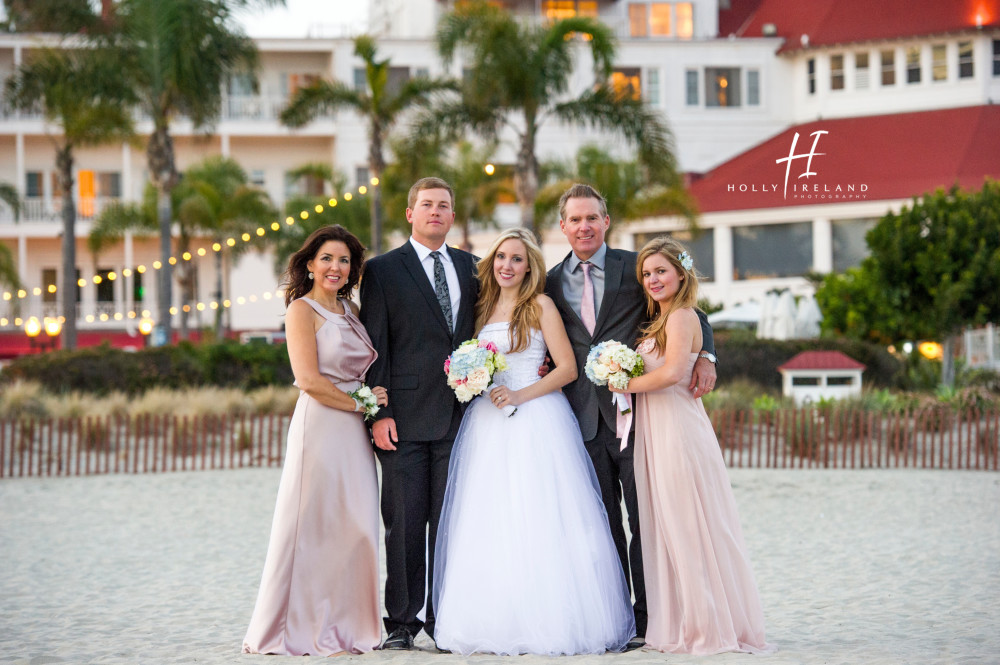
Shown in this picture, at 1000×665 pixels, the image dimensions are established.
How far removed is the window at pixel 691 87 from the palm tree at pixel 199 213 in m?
17.7

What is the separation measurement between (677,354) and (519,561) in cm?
137

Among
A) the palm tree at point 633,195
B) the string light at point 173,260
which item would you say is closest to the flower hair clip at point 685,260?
the palm tree at point 633,195

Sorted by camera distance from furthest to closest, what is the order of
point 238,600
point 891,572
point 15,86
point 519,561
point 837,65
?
point 837,65
point 15,86
point 891,572
point 238,600
point 519,561

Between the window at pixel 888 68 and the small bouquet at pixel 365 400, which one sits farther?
the window at pixel 888 68

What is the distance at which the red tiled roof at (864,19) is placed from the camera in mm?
36719

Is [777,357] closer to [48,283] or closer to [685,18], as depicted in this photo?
[685,18]

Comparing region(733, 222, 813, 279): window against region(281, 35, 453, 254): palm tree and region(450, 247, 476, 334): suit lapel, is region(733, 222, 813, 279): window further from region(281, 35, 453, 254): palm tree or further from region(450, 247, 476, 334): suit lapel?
region(450, 247, 476, 334): suit lapel

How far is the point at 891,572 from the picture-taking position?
9.43 metres

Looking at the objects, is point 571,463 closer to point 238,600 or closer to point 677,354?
point 677,354

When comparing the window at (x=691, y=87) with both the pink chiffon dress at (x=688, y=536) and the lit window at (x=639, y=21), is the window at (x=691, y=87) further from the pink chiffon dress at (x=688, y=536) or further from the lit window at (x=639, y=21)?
the pink chiffon dress at (x=688, y=536)

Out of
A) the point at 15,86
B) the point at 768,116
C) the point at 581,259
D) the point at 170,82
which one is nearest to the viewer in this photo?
the point at 581,259

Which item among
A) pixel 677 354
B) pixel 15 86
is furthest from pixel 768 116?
pixel 677 354

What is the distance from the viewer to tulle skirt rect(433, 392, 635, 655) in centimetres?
610

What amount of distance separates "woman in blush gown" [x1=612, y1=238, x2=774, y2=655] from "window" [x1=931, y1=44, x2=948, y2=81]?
113ft
